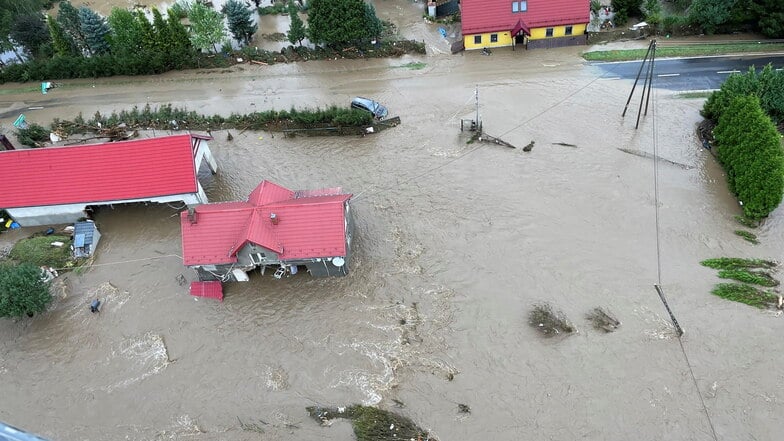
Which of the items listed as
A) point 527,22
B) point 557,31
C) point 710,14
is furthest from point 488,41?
point 710,14

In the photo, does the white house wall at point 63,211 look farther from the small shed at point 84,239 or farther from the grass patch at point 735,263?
the grass patch at point 735,263

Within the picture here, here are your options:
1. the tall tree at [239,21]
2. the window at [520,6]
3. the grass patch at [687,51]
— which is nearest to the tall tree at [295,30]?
the tall tree at [239,21]

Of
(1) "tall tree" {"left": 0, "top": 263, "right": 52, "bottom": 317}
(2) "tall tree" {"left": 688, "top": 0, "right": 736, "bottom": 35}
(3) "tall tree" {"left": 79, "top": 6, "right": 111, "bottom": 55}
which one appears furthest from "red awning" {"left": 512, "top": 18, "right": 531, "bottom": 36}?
(1) "tall tree" {"left": 0, "top": 263, "right": 52, "bottom": 317}

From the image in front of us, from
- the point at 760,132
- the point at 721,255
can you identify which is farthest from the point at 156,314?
the point at 760,132

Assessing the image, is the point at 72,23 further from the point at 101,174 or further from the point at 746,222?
the point at 746,222

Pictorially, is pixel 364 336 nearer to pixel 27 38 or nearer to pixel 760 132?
pixel 760 132

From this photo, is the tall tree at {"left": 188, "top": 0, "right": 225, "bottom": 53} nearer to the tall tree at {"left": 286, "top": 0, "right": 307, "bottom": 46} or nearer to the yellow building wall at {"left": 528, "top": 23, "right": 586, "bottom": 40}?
the tall tree at {"left": 286, "top": 0, "right": 307, "bottom": 46}
